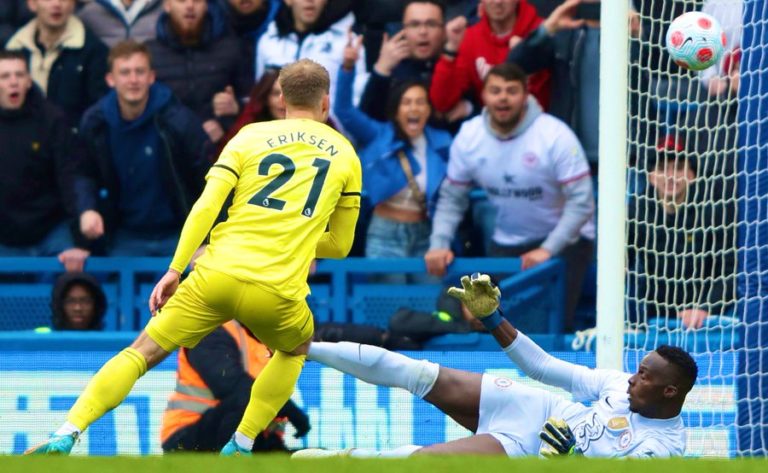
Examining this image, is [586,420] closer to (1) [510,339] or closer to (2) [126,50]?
(1) [510,339]

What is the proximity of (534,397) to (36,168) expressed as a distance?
12.9 ft

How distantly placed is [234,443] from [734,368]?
254cm

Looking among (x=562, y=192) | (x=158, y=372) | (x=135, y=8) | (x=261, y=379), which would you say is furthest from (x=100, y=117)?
(x=261, y=379)

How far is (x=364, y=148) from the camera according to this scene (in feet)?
29.5

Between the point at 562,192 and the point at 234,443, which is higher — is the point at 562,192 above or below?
above

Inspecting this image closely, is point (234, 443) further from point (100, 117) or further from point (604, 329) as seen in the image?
point (100, 117)

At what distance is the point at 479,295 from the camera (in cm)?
632

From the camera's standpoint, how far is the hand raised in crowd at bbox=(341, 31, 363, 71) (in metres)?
8.87

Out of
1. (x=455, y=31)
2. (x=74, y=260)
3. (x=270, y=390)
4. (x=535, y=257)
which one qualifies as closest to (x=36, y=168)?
(x=74, y=260)

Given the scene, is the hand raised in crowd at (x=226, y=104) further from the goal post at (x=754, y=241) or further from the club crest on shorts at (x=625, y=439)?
the club crest on shorts at (x=625, y=439)

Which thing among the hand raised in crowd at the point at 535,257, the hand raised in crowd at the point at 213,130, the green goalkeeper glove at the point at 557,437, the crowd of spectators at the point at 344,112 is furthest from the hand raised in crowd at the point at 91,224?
the green goalkeeper glove at the point at 557,437

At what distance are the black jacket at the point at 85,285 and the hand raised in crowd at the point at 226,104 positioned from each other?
1.28 m

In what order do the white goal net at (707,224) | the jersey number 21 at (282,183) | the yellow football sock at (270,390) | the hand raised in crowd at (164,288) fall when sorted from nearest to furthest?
the hand raised in crowd at (164,288) < the jersey number 21 at (282,183) < the yellow football sock at (270,390) < the white goal net at (707,224)

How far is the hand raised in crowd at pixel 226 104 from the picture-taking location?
909 centimetres
